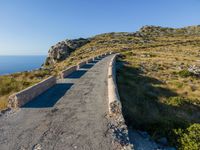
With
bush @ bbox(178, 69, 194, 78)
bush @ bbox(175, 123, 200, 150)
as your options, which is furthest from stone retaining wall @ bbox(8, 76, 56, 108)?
bush @ bbox(178, 69, 194, 78)

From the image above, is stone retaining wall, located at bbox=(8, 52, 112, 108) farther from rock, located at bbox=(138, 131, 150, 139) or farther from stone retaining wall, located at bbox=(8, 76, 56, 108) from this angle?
rock, located at bbox=(138, 131, 150, 139)

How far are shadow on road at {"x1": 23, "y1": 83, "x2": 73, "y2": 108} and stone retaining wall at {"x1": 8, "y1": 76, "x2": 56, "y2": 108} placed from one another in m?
0.28

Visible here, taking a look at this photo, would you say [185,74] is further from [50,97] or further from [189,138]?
[50,97]

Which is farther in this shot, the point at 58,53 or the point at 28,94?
the point at 58,53

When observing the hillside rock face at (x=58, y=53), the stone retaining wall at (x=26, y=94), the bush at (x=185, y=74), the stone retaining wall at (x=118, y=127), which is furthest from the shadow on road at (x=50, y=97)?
the hillside rock face at (x=58, y=53)

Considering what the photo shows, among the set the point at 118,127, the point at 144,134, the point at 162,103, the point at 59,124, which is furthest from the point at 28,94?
the point at 162,103

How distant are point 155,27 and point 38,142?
172 metres

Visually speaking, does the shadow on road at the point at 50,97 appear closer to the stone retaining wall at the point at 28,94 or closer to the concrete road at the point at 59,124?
the concrete road at the point at 59,124

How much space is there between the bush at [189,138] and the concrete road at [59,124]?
3.90 metres

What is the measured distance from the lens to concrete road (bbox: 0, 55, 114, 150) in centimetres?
877

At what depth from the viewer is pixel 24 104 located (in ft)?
44.2

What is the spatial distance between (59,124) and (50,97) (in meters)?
4.88

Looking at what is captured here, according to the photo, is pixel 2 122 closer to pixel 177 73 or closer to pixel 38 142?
pixel 38 142

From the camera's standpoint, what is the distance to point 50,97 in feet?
49.9
